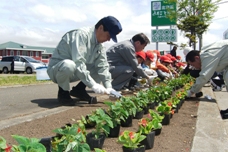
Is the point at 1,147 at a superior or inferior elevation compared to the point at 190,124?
superior

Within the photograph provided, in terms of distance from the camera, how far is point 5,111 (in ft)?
12.0

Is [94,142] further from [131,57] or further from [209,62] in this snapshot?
[131,57]

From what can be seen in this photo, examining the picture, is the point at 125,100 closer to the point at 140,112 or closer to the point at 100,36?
the point at 140,112

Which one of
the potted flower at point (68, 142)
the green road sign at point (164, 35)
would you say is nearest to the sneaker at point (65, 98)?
the potted flower at point (68, 142)

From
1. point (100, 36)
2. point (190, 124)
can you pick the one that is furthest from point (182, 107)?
point (100, 36)

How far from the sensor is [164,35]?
15656 mm

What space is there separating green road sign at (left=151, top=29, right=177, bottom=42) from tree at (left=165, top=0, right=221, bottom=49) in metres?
2.09

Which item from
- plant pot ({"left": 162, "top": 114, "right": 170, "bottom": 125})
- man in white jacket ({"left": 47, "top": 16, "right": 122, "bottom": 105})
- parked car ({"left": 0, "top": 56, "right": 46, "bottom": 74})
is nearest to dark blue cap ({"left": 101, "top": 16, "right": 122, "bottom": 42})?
man in white jacket ({"left": 47, "top": 16, "right": 122, "bottom": 105})

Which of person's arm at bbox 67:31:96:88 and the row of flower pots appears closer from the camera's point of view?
the row of flower pots

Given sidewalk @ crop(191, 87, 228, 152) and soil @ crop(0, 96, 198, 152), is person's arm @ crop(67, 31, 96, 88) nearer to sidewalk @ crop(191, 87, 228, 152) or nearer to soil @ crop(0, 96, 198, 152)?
soil @ crop(0, 96, 198, 152)

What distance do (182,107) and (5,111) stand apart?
2.57 meters

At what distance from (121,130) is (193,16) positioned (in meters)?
16.2

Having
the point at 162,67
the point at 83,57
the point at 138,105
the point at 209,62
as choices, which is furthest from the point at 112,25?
the point at 162,67

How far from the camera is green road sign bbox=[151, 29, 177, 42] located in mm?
15422
